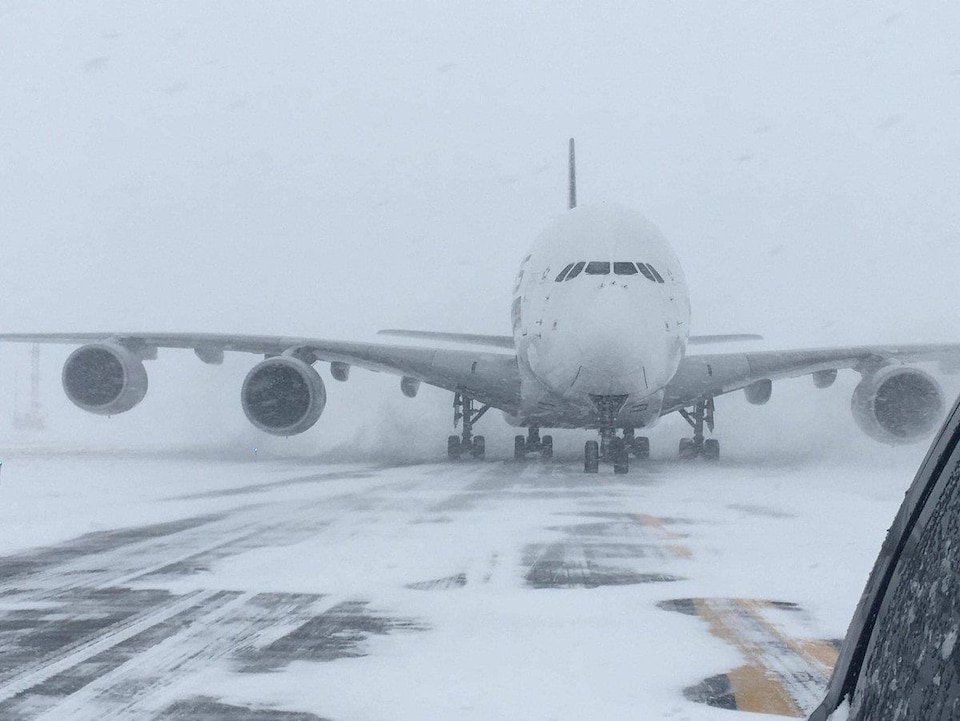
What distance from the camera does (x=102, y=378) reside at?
17.8 m

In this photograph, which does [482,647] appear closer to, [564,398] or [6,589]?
[6,589]

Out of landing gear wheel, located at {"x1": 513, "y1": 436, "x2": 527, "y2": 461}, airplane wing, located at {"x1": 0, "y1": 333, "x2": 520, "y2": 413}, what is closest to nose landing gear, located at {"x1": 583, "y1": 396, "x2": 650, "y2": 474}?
airplane wing, located at {"x1": 0, "y1": 333, "x2": 520, "y2": 413}

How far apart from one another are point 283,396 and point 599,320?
17.7 ft

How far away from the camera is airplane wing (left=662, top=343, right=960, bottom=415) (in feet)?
57.2

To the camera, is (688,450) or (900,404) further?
(688,450)

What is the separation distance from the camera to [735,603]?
526 cm

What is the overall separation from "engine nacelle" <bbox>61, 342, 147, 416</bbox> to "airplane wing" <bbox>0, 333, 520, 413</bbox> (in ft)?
1.86

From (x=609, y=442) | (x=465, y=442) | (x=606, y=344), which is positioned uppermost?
(x=606, y=344)

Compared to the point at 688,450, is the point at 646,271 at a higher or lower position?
higher

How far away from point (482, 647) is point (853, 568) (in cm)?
296

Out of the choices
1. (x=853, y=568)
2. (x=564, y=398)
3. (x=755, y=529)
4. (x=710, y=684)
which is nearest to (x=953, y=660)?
(x=710, y=684)

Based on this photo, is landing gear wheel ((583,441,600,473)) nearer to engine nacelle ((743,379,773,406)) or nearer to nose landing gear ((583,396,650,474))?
nose landing gear ((583,396,650,474))

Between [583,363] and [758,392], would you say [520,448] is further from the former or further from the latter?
[583,363]

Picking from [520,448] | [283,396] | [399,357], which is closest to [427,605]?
[283,396]
